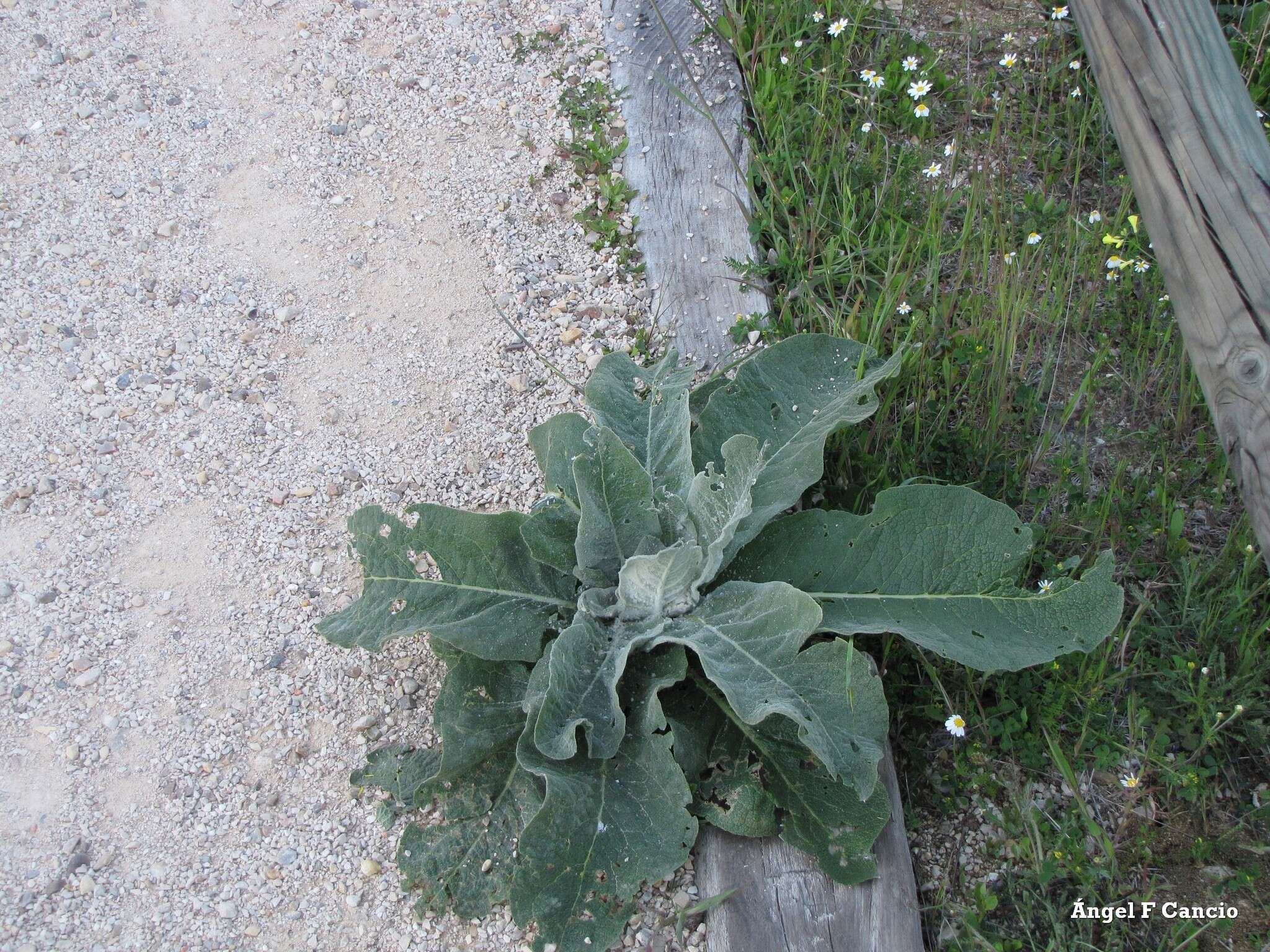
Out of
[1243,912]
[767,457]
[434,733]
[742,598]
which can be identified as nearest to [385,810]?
[434,733]

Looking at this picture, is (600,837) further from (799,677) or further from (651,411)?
(651,411)

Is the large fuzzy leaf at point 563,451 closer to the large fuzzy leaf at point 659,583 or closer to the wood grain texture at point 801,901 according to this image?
the large fuzzy leaf at point 659,583

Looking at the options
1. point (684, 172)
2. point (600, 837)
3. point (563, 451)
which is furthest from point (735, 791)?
point (684, 172)

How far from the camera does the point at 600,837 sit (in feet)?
6.04

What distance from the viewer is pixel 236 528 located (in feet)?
8.21

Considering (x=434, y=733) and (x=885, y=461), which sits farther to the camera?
(x=885, y=461)

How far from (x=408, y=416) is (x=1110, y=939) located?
198cm

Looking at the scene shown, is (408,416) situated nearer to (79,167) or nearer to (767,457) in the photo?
(767,457)

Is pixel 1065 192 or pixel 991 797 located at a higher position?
pixel 1065 192

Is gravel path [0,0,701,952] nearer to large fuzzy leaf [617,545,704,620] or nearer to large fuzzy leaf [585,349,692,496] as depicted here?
large fuzzy leaf [585,349,692,496]

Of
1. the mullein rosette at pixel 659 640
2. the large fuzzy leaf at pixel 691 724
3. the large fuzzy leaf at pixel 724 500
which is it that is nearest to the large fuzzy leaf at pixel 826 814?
the mullein rosette at pixel 659 640

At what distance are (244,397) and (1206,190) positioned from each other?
2.39 m

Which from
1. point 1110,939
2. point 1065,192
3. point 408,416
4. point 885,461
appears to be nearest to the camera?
point 1110,939

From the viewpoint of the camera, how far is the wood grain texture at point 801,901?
1.83 meters
